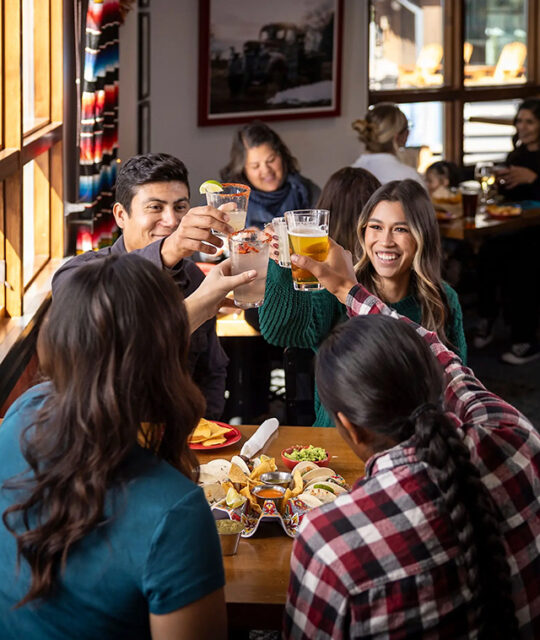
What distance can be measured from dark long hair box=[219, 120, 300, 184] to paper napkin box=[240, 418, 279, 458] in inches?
107

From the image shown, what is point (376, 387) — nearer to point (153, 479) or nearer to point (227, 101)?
point (153, 479)

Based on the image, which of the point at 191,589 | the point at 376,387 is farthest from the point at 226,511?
the point at 191,589

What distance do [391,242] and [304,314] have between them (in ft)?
1.22

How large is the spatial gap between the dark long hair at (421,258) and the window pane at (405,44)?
439cm

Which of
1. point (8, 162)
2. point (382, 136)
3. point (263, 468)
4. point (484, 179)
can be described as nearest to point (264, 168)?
point (382, 136)

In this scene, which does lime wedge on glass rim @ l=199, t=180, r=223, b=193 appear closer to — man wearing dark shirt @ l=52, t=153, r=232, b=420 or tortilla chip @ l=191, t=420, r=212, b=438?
man wearing dark shirt @ l=52, t=153, r=232, b=420

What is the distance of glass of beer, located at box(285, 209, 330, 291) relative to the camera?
83.2 inches

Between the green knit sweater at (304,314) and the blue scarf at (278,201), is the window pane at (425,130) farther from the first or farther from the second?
the green knit sweater at (304,314)

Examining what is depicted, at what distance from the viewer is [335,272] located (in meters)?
2.22

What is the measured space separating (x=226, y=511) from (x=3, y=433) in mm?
706

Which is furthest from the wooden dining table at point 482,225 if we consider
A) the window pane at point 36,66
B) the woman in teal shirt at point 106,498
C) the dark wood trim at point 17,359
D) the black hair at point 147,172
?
the woman in teal shirt at point 106,498

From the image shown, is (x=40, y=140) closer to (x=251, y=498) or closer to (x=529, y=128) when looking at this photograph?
(x=251, y=498)

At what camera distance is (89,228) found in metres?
4.44

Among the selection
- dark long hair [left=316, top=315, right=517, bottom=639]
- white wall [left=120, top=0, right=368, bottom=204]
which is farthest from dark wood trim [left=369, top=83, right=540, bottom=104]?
dark long hair [left=316, top=315, right=517, bottom=639]
